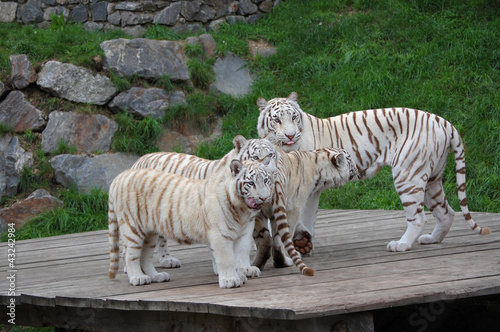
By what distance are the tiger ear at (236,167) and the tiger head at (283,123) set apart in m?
1.11

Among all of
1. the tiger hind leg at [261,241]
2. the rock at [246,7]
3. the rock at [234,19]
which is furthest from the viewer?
the rock at [246,7]

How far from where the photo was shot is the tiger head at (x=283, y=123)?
4.23 metres

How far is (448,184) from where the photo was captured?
21.4 ft

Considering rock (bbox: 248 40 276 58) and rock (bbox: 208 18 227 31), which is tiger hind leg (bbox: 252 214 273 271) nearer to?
rock (bbox: 248 40 276 58)

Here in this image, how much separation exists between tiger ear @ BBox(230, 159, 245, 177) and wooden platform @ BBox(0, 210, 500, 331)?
53cm

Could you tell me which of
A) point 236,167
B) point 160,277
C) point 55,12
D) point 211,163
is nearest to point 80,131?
point 55,12

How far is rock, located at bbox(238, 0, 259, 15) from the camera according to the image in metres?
9.56

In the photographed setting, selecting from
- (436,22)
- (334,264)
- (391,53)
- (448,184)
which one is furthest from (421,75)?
(334,264)

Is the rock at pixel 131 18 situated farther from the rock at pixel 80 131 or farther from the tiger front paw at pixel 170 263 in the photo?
the tiger front paw at pixel 170 263

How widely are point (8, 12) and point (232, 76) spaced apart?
3.09 metres

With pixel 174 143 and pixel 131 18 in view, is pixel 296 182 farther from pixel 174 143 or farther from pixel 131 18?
pixel 131 18

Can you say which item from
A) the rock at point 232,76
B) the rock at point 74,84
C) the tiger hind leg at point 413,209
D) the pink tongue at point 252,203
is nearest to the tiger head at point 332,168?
the tiger hind leg at point 413,209

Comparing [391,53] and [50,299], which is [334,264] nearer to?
[50,299]

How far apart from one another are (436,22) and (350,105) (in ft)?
6.27
